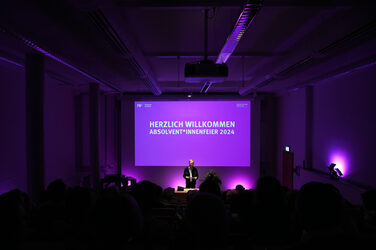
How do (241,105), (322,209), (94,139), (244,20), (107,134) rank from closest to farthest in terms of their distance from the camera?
(322,209)
(244,20)
(94,139)
(241,105)
(107,134)

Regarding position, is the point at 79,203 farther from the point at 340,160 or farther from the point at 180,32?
the point at 340,160

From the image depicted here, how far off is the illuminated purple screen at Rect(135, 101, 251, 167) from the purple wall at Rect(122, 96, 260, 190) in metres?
0.30

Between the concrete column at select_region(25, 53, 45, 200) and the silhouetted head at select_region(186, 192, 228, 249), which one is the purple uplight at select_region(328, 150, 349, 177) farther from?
the concrete column at select_region(25, 53, 45, 200)

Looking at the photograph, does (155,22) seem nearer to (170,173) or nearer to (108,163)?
(170,173)

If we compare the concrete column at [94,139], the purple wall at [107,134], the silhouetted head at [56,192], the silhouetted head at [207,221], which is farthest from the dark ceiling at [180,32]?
the purple wall at [107,134]

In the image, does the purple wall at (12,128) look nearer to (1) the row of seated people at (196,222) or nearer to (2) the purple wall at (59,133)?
(2) the purple wall at (59,133)

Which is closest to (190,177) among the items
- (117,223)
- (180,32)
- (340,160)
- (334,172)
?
(334,172)

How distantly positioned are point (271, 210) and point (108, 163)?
27.1 feet

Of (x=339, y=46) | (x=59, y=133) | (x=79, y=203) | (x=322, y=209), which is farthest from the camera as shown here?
(x=59, y=133)

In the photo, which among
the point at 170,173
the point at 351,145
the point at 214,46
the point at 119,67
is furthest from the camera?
the point at 170,173

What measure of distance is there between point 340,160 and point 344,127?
0.85m

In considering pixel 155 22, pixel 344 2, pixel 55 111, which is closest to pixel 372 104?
pixel 344 2

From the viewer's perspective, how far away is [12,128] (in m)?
5.00

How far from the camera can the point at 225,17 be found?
304 cm
